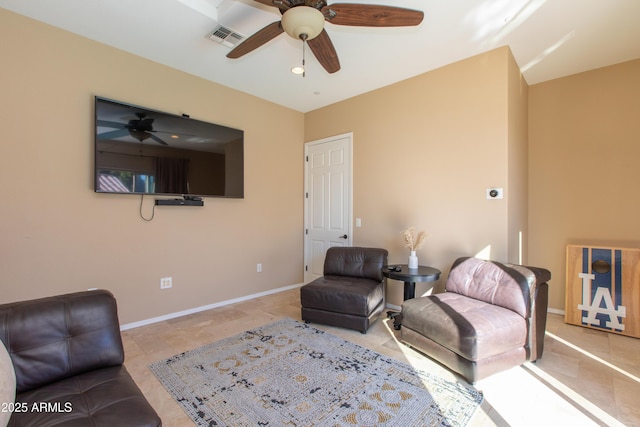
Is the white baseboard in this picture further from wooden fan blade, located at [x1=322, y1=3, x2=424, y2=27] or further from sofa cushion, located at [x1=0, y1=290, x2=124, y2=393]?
wooden fan blade, located at [x1=322, y1=3, x2=424, y2=27]

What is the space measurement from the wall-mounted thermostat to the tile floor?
1470 mm

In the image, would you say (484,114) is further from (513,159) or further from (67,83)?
(67,83)

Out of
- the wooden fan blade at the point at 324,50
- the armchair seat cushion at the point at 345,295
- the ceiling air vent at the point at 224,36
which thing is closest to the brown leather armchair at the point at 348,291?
the armchair seat cushion at the point at 345,295

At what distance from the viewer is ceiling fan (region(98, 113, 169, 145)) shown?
2904 millimetres

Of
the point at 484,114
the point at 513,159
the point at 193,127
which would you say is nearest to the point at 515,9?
the point at 484,114

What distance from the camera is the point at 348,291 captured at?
305cm

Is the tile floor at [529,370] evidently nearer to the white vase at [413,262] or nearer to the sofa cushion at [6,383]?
the white vase at [413,262]

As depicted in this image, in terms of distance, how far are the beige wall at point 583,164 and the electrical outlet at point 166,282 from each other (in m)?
4.53

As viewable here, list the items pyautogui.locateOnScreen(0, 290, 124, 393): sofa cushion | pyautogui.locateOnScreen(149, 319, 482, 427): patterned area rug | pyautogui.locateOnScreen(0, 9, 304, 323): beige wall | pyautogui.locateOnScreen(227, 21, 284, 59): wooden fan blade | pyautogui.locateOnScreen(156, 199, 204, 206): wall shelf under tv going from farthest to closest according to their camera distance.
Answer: pyautogui.locateOnScreen(156, 199, 204, 206): wall shelf under tv → pyautogui.locateOnScreen(0, 9, 304, 323): beige wall → pyautogui.locateOnScreen(227, 21, 284, 59): wooden fan blade → pyautogui.locateOnScreen(149, 319, 482, 427): patterned area rug → pyautogui.locateOnScreen(0, 290, 124, 393): sofa cushion

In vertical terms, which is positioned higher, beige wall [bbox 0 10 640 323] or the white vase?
beige wall [bbox 0 10 640 323]

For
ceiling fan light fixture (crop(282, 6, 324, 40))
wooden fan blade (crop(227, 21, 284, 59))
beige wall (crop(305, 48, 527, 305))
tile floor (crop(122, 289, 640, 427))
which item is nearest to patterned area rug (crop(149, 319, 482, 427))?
Answer: tile floor (crop(122, 289, 640, 427))

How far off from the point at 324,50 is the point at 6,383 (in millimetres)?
2580

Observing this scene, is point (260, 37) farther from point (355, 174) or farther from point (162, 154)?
point (355, 174)

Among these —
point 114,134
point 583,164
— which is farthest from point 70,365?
point 583,164
